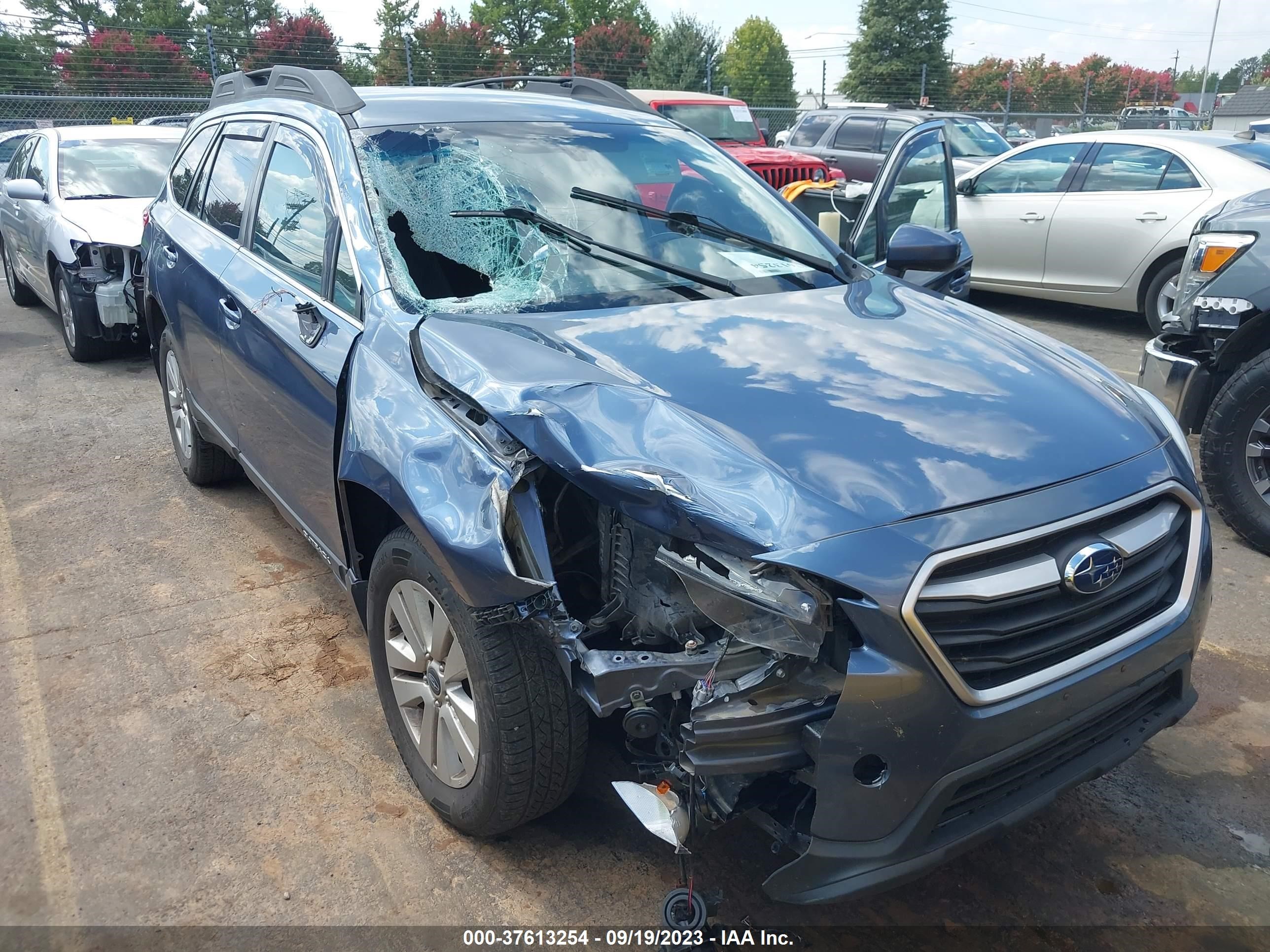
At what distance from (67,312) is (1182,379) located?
7.52 meters

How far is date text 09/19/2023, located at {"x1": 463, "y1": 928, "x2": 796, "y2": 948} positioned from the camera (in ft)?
7.72

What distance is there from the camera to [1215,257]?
4.37 meters

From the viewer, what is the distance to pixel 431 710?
259cm

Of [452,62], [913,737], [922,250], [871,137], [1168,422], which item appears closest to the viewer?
[913,737]

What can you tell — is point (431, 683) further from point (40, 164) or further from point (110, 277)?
point (40, 164)

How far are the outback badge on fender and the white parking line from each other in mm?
2451

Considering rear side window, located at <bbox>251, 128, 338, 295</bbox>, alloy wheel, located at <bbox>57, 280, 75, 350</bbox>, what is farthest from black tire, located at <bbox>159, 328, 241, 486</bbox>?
alloy wheel, located at <bbox>57, 280, 75, 350</bbox>

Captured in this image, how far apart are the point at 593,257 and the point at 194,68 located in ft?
60.9

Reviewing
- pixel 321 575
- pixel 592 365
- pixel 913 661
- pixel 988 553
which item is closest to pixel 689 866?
pixel 913 661

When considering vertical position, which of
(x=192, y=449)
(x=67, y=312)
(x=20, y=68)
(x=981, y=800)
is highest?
(x=20, y=68)

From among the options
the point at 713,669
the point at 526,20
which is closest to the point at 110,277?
the point at 713,669

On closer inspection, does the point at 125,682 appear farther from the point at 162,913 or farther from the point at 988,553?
the point at 988,553

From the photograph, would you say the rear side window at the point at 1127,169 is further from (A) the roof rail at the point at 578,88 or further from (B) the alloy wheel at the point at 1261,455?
(A) the roof rail at the point at 578,88

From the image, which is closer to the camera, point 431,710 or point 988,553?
point 988,553
